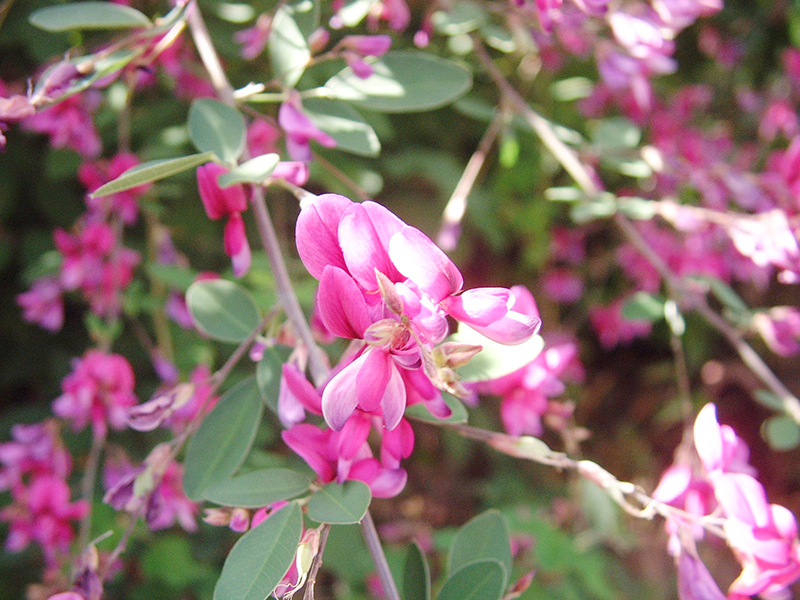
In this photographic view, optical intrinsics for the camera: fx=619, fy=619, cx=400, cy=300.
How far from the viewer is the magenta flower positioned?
0.60 metres

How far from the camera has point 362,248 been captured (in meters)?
0.43

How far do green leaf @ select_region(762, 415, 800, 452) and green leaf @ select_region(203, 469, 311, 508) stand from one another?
0.79 m

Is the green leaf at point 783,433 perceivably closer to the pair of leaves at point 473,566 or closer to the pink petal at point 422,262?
the pair of leaves at point 473,566

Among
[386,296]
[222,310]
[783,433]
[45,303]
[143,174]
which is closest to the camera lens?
[386,296]

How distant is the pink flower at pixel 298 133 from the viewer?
2.17ft

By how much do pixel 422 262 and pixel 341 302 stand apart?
0.06 m

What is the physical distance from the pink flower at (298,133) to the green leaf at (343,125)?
48 millimetres

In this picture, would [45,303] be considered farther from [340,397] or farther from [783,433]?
[783,433]

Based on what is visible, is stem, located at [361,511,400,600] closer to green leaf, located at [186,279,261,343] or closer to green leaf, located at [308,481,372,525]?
green leaf, located at [308,481,372,525]

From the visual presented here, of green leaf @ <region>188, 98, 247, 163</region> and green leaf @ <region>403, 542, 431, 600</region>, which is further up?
green leaf @ <region>188, 98, 247, 163</region>

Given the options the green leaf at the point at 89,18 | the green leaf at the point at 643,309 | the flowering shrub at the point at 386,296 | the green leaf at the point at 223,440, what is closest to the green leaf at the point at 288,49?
the flowering shrub at the point at 386,296

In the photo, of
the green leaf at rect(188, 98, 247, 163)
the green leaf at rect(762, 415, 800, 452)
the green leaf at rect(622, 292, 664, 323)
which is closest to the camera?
the green leaf at rect(188, 98, 247, 163)

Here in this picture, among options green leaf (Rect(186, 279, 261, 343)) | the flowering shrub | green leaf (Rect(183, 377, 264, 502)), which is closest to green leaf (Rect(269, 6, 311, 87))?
the flowering shrub

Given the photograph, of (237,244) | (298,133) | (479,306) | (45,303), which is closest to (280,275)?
(237,244)
